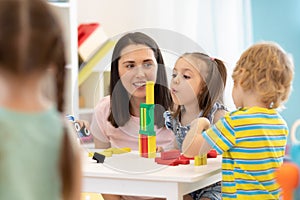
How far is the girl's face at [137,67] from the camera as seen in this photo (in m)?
1.93

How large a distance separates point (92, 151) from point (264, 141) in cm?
55

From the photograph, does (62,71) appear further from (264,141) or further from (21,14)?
(264,141)

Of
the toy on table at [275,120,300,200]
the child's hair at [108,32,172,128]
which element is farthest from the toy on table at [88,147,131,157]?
the toy on table at [275,120,300,200]

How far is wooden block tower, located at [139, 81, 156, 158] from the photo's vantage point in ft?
6.34

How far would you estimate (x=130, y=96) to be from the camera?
2037 mm

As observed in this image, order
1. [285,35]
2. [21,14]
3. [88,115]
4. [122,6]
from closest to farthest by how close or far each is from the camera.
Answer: [21,14]
[88,115]
[285,35]
[122,6]

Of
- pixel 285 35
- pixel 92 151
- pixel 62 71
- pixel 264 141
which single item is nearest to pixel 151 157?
pixel 92 151

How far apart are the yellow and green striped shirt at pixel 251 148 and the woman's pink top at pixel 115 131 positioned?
0.25 m

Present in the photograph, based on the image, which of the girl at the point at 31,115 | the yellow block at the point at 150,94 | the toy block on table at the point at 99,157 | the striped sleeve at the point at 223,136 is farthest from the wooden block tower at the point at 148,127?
the girl at the point at 31,115

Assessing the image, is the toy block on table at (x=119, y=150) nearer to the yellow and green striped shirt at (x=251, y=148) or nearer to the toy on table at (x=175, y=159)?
the toy on table at (x=175, y=159)

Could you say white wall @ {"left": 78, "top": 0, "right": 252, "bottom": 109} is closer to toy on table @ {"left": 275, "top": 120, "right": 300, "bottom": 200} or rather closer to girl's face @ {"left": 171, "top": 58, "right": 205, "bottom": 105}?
girl's face @ {"left": 171, "top": 58, "right": 205, "bottom": 105}

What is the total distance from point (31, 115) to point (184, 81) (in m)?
1.10

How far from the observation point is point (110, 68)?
79.7 inches

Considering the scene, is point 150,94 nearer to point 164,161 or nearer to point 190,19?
point 164,161
